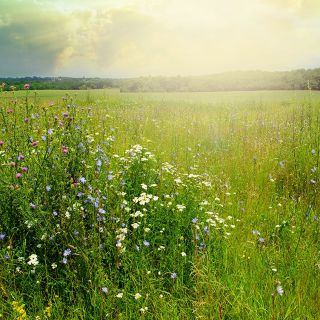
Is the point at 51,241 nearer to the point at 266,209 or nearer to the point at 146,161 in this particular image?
the point at 146,161

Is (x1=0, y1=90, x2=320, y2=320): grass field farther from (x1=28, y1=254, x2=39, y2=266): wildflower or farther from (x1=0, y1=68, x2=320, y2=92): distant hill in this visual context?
(x1=0, y1=68, x2=320, y2=92): distant hill

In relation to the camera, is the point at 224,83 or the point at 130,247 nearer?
the point at 130,247

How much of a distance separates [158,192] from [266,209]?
1.43 meters

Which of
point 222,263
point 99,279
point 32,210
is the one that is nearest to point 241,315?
point 222,263

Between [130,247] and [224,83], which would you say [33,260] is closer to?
[130,247]

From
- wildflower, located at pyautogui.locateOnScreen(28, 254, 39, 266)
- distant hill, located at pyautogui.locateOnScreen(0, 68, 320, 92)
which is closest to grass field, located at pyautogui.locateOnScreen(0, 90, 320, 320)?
wildflower, located at pyautogui.locateOnScreen(28, 254, 39, 266)

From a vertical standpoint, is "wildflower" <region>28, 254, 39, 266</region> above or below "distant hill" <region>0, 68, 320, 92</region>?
below

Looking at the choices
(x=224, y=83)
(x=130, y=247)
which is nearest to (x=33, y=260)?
(x=130, y=247)

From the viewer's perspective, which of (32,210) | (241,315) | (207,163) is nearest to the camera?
(241,315)

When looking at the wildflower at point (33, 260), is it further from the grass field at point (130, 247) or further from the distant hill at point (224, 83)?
the distant hill at point (224, 83)

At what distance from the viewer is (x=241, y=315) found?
2.57 meters

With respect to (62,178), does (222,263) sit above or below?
below

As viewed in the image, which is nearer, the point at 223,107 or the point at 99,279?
the point at 99,279

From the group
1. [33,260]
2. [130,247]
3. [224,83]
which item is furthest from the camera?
[224,83]
